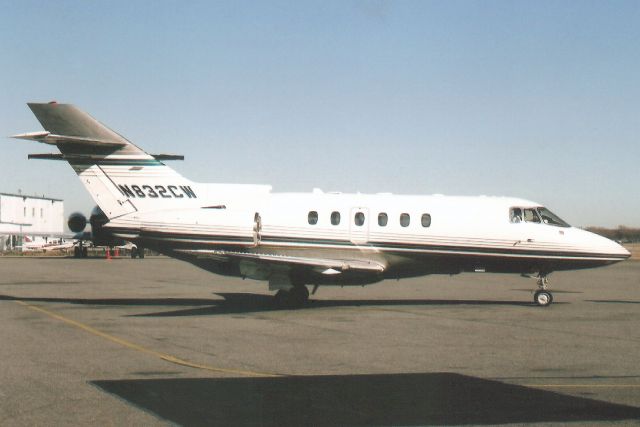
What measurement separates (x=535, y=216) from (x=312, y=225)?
6.46 m

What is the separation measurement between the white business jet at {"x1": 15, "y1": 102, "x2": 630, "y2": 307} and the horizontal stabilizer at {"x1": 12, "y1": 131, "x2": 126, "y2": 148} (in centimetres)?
4

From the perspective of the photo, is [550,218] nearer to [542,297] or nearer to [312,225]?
[542,297]

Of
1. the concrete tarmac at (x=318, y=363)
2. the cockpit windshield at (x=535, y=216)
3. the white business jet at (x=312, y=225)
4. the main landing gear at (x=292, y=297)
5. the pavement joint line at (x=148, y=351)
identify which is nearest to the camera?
the concrete tarmac at (x=318, y=363)

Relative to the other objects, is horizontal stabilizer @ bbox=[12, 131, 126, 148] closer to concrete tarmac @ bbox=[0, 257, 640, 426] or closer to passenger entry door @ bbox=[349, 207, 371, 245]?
concrete tarmac @ bbox=[0, 257, 640, 426]

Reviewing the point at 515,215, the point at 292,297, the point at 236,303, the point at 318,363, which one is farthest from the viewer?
the point at 236,303

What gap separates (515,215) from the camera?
851 inches

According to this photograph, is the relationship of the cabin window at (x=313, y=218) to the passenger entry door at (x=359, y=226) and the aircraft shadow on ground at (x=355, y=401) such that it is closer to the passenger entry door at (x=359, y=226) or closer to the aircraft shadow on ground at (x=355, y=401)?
the passenger entry door at (x=359, y=226)

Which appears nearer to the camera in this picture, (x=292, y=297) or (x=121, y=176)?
(x=292, y=297)

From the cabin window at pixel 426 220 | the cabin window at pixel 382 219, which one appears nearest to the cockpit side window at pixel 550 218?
the cabin window at pixel 426 220

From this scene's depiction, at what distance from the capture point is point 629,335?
15.2m

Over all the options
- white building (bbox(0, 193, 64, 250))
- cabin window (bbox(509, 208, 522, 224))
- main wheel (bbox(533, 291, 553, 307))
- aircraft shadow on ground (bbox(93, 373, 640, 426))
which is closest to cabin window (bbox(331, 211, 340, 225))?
cabin window (bbox(509, 208, 522, 224))

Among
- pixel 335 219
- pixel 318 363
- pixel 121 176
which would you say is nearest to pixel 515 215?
pixel 335 219

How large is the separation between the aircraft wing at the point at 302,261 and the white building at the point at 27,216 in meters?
97.6

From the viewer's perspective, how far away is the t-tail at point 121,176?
21203mm
